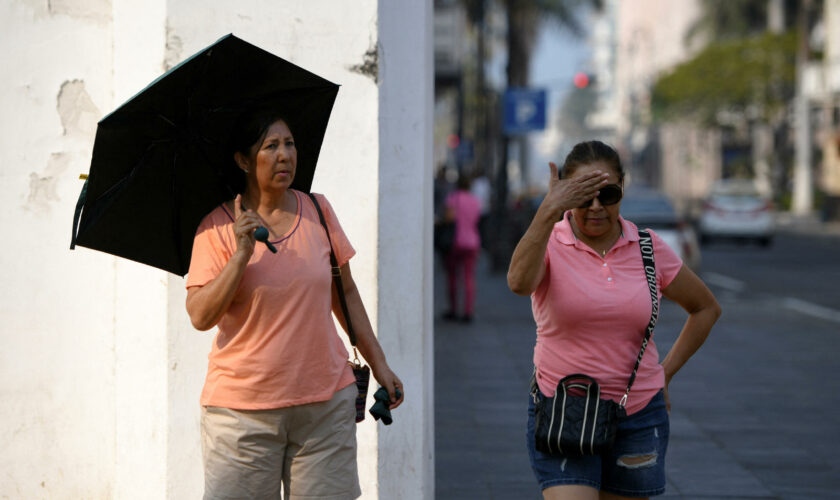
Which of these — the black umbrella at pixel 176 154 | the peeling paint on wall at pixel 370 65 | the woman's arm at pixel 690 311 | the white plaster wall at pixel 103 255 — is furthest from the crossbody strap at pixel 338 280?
the peeling paint on wall at pixel 370 65

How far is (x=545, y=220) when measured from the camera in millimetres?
3635

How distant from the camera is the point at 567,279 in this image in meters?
3.81

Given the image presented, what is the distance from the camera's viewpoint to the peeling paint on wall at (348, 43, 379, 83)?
495 centimetres

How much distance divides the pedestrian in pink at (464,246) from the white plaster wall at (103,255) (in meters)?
8.95

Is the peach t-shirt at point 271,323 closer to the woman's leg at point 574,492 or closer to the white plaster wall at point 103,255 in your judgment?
the woman's leg at point 574,492

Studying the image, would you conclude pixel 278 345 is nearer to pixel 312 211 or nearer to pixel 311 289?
pixel 311 289

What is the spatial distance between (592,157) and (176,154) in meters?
1.24

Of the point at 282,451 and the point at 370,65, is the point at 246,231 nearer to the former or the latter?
the point at 282,451

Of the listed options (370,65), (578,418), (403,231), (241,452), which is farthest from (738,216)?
(241,452)

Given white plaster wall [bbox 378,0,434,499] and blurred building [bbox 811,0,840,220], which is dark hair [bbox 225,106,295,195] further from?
blurred building [bbox 811,0,840,220]

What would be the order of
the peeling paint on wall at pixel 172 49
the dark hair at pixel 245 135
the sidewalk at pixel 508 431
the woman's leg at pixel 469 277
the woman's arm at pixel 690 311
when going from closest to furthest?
the dark hair at pixel 245 135, the woman's arm at pixel 690 311, the peeling paint on wall at pixel 172 49, the sidewalk at pixel 508 431, the woman's leg at pixel 469 277

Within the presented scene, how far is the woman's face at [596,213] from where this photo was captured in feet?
12.5

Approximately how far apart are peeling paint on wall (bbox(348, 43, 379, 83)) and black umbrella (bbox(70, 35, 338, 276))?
128cm

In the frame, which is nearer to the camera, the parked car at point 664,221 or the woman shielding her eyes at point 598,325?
the woman shielding her eyes at point 598,325
